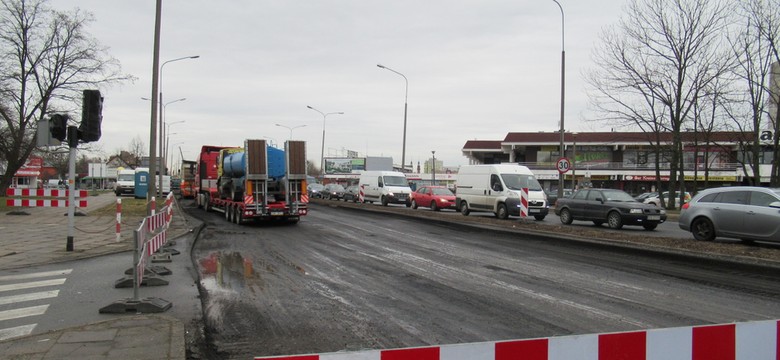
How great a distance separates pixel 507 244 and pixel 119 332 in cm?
1029

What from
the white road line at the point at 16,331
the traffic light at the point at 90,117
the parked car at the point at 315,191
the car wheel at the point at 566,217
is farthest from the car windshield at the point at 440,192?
the white road line at the point at 16,331

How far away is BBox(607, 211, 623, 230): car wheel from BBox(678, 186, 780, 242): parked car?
415 centimetres

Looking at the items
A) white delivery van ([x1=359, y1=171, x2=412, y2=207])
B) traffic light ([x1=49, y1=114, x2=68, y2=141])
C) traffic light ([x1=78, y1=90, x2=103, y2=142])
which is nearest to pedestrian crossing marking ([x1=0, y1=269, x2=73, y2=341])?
traffic light ([x1=78, y1=90, x2=103, y2=142])

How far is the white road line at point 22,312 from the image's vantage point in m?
6.17

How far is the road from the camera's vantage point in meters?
5.55

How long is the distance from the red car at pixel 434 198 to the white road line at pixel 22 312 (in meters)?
23.7

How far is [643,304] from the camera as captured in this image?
6953 millimetres

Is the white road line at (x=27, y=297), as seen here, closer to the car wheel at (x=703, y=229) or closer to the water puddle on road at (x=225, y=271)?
the water puddle on road at (x=225, y=271)

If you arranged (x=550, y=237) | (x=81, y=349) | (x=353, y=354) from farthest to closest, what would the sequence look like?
(x=550, y=237), (x=81, y=349), (x=353, y=354)

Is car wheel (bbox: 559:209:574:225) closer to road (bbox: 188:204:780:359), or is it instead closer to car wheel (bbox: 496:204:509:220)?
car wheel (bbox: 496:204:509:220)

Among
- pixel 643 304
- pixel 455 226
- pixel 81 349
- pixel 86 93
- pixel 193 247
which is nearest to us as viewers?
pixel 81 349

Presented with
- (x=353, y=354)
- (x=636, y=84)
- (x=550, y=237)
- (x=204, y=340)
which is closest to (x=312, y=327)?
(x=204, y=340)

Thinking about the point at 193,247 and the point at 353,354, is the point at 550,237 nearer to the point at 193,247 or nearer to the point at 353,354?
the point at 193,247

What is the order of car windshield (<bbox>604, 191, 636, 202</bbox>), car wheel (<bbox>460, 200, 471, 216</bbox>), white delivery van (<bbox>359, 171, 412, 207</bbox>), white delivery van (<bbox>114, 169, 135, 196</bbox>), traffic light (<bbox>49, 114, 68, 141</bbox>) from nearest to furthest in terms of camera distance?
traffic light (<bbox>49, 114, 68, 141</bbox>) < car windshield (<bbox>604, 191, 636, 202</bbox>) < car wheel (<bbox>460, 200, 471, 216</bbox>) < white delivery van (<bbox>359, 171, 412, 207</bbox>) < white delivery van (<bbox>114, 169, 135, 196</bbox>)
